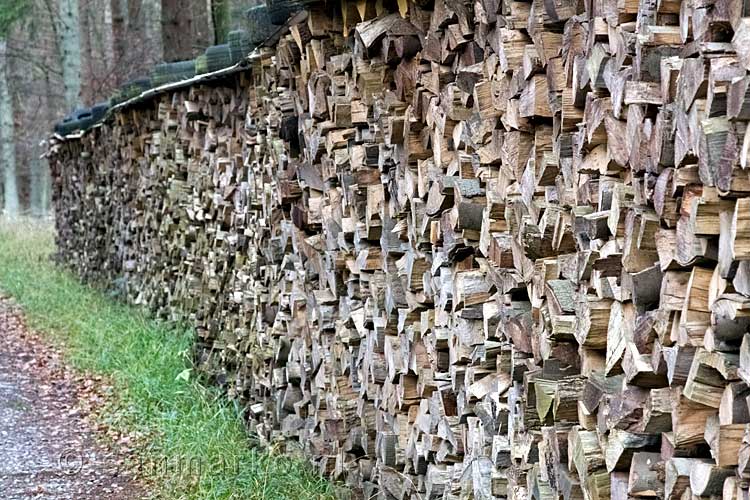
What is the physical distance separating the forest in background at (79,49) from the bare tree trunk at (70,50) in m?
0.02

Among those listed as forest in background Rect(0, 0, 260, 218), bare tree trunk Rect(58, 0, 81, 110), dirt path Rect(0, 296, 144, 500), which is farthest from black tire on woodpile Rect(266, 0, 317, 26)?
bare tree trunk Rect(58, 0, 81, 110)

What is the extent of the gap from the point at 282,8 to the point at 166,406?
2.62 metres

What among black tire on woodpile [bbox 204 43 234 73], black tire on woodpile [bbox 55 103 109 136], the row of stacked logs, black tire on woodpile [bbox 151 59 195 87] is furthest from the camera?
black tire on woodpile [bbox 55 103 109 136]

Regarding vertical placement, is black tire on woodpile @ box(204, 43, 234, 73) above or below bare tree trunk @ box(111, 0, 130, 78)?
below

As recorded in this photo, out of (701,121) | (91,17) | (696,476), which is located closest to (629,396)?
(696,476)

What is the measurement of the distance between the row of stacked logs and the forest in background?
20.8 feet

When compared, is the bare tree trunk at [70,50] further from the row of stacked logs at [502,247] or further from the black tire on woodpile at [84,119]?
the row of stacked logs at [502,247]

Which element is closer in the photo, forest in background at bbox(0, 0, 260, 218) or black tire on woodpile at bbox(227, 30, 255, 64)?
black tire on woodpile at bbox(227, 30, 255, 64)

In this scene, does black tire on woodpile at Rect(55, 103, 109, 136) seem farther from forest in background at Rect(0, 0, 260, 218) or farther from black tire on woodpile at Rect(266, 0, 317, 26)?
black tire on woodpile at Rect(266, 0, 317, 26)

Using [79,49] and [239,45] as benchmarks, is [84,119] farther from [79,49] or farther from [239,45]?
[79,49]

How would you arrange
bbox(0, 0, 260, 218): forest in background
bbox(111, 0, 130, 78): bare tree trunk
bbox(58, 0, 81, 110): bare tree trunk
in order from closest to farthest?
1. bbox(0, 0, 260, 218): forest in background
2. bbox(111, 0, 130, 78): bare tree trunk
3. bbox(58, 0, 81, 110): bare tree trunk

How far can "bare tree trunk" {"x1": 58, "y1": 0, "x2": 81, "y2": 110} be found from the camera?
16.5 meters

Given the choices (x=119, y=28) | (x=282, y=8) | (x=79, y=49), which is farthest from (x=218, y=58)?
(x=79, y=49)

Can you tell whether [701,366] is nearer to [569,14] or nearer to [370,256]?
[569,14]
